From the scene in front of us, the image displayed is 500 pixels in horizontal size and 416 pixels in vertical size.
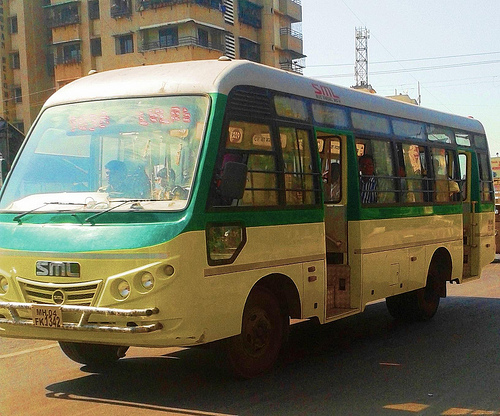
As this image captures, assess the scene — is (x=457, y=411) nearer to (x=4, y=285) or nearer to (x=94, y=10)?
(x=4, y=285)

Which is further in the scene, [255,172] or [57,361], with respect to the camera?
[57,361]

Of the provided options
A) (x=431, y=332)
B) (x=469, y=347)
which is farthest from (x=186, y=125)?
(x=431, y=332)

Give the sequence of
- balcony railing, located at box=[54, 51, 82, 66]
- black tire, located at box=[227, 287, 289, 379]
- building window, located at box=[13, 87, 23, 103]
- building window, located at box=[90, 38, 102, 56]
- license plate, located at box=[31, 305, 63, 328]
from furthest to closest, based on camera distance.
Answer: building window, located at box=[13, 87, 23, 103], balcony railing, located at box=[54, 51, 82, 66], building window, located at box=[90, 38, 102, 56], black tire, located at box=[227, 287, 289, 379], license plate, located at box=[31, 305, 63, 328]

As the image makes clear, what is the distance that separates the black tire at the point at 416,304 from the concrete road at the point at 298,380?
77 centimetres

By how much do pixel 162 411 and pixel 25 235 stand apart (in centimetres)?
187

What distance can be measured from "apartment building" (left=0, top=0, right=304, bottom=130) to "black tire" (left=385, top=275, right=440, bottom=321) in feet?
114

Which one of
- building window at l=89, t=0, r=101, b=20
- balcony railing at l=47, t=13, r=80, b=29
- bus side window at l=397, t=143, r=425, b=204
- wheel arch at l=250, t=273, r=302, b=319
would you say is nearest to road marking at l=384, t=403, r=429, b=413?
wheel arch at l=250, t=273, r=302, b=319

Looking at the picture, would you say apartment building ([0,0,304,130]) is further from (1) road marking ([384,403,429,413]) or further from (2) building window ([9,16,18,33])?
(1) road marking ([384,403,429,413])

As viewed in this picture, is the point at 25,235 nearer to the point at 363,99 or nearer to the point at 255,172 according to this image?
the point at 255,172

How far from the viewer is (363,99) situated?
952cm

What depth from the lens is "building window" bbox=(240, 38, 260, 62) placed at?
51.1 meters

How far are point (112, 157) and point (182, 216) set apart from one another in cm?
101

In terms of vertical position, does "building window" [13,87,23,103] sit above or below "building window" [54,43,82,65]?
below

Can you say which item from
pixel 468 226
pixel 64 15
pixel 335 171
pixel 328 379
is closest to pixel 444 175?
pixel 468 226
